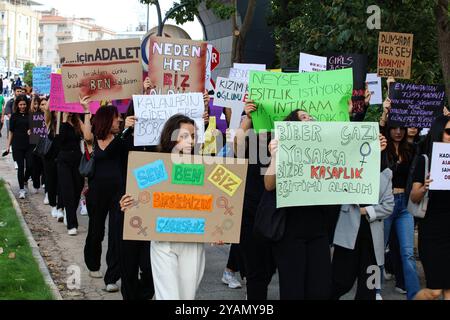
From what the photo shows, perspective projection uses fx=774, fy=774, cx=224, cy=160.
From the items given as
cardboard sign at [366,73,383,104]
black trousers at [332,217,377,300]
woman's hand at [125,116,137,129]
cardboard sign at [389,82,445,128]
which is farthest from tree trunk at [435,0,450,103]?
woman's hand at [125,116,137,129]

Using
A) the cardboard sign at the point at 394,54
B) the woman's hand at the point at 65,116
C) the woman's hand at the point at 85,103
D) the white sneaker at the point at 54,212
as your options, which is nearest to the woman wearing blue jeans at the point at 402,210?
the cardboard sign at the point at 394,54

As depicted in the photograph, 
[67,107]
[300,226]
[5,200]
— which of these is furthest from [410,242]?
[5,200]

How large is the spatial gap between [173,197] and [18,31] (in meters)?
146

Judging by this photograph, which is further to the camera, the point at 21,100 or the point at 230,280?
the point at 21,100

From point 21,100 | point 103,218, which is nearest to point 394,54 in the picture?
point 103,218

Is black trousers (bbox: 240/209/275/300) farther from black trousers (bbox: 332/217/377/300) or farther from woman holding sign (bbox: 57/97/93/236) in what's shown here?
woman holding sign (bbox: 57/97/93/236)

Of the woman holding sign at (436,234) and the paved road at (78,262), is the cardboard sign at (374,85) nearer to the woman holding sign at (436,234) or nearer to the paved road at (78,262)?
the paved road at (78,262)

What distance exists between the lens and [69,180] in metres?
10.4

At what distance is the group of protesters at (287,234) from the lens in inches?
207

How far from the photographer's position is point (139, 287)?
255 inches

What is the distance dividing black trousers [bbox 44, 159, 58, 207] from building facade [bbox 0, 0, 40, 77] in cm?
12570

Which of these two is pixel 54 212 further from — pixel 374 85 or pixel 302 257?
pixel 302 257

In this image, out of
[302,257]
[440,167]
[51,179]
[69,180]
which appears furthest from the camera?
[51,179]
